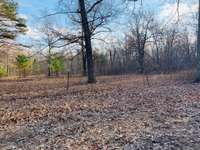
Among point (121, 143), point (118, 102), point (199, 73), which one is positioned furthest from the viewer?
point (199, 73)

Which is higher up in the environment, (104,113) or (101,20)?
(101,20)

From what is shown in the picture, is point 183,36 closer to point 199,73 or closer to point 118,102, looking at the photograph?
point 199,73

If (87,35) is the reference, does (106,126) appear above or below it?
below

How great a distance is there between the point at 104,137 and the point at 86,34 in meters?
14.6

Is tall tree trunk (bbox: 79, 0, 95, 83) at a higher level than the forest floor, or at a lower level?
higher

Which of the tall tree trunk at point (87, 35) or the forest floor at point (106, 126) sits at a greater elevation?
the tall tree trunk at point (87, 35)

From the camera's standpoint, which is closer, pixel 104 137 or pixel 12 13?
pixel 104 137

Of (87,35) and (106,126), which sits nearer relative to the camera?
(106,126)

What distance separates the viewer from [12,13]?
3008 cm

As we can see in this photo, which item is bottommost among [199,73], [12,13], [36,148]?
[36,148]

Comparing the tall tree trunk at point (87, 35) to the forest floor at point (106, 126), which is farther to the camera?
the tall tree trunk at point (87, 35)

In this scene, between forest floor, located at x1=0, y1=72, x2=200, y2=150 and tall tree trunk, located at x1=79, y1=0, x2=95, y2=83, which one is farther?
tall tree trunk, located at x1=79, y1=0, x2=95, y2=83

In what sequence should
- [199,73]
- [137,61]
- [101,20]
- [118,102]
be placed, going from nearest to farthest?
[118,102]
[199,73]
[101,20]
[137,61]

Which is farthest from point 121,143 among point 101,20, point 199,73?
point 101,20
